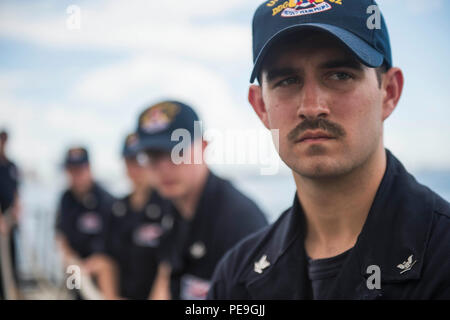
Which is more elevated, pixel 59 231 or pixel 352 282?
pixel 352 282

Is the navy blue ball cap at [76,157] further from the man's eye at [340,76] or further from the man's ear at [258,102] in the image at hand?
the man's eye at [340,76]

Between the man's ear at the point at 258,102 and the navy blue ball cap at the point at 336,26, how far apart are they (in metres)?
0.10

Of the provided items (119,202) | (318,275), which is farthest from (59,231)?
(318,275)

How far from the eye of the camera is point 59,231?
9.82 ft

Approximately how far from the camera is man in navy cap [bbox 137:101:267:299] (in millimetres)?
1402

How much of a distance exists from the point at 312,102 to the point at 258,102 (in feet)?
0.66

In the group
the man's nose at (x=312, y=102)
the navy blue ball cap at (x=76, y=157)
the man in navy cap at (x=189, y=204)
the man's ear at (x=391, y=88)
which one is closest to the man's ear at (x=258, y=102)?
the man's nose at (x=312, y=102)

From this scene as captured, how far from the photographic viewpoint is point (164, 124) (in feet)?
5.36

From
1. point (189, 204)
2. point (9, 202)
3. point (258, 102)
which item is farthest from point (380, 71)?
point (9, 202)

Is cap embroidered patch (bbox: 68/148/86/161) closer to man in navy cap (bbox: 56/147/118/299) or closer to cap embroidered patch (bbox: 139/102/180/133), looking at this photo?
man in navy cap (bbox: 56/147/118/299)

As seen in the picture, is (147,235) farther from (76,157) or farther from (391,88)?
(391,88)

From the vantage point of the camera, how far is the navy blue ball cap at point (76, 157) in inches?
116

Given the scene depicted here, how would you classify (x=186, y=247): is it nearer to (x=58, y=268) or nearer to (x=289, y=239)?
(x=289, y=239)

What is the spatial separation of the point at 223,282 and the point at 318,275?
0.27 metres
